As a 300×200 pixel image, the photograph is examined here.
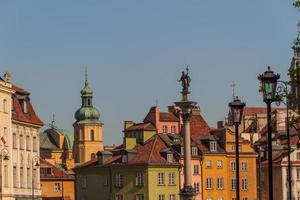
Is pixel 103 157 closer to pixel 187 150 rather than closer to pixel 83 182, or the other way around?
pixel 83 182

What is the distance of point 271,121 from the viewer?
3075cm

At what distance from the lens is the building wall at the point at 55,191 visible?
147 meters

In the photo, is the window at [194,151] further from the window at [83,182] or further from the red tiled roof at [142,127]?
the window at [83,182]

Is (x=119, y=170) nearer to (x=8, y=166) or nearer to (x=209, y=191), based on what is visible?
(x=209, y=191)

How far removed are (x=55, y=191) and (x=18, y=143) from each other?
4888 centimetres

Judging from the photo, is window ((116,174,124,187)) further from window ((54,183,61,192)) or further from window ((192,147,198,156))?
window ((54,183,61,192))

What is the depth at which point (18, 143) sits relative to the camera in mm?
100438

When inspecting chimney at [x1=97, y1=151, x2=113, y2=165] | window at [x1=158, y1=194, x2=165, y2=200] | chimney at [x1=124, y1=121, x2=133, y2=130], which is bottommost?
window at [x1=158, y1=194, x2=165, y2=200]

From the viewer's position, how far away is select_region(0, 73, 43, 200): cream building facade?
9619 cm

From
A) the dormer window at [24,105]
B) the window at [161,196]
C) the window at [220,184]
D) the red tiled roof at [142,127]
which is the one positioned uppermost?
the red tiled roof at [142,127]

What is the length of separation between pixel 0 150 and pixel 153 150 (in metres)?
41.8

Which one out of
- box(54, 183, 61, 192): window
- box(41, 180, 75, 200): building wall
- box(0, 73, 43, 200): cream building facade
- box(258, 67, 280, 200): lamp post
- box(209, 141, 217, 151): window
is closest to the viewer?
box(258, 67, 280, 200): lamp post

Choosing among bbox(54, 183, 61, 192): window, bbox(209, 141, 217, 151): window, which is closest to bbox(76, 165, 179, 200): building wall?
bbox(209, 141, 217, 151): window

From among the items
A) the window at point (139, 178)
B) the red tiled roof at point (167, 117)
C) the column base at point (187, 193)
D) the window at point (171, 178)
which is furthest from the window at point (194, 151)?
the column base at point (187, 193)
